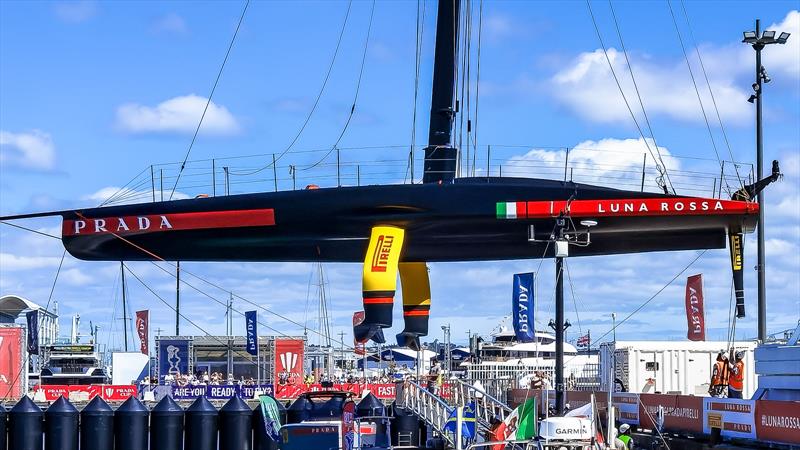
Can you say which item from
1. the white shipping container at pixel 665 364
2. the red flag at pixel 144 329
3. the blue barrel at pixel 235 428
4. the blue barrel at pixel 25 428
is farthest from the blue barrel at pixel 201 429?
the red flag at pixel 144 329

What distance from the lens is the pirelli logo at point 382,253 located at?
23922 mm

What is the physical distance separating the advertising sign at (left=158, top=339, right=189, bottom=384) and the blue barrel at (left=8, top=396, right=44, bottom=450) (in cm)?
2485

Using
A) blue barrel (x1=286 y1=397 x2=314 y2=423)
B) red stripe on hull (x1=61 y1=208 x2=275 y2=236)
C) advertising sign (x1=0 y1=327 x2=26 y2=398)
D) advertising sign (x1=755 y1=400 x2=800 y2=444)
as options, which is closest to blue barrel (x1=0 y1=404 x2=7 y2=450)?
red stripe on hull (x1=61 y1=208 x2=275 y2=236)

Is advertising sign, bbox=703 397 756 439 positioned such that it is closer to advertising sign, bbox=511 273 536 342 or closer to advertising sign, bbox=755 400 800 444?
advertising sign, bbox=755 400 800 444

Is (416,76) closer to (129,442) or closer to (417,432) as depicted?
(417,432)

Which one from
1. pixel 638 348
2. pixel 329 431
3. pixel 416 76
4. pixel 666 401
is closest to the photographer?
pixel 329 431

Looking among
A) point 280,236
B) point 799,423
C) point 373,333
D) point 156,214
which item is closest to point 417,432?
point 373,333

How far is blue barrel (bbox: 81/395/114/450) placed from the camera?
24766 millimetres

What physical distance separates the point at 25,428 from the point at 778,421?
15.2 meters

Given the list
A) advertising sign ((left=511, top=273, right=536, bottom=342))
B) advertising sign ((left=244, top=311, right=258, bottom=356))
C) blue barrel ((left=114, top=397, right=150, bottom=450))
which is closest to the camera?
blue barrel ((left=114, top=397, right=150, bottom=450))

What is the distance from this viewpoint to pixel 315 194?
24.7m

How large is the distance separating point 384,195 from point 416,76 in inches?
149

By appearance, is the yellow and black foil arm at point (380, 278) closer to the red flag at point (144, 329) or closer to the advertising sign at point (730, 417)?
the advertising sign at point (730, 417)

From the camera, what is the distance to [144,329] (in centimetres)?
5094
